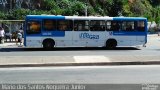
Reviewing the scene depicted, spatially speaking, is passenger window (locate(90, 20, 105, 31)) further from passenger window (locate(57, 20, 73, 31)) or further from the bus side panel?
the bus side panel

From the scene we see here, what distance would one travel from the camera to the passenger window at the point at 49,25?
30656mm

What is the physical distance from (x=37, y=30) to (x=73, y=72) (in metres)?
13.7

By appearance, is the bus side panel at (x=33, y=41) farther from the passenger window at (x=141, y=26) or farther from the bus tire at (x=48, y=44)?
the passenger window at (x=141, y=26)

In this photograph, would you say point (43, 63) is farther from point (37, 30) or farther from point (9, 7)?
point (9, 7)

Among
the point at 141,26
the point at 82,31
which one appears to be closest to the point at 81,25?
the point at 82,31

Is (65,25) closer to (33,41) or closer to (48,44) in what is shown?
(48,44)

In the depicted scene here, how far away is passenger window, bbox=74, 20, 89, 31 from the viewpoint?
102 feet

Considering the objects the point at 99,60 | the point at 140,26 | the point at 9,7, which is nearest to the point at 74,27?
the point at 140,26

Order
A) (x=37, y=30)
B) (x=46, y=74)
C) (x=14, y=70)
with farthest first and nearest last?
1. (x=37, y=30)
2. (x=14, y=70)
3. (x=46, y=74)

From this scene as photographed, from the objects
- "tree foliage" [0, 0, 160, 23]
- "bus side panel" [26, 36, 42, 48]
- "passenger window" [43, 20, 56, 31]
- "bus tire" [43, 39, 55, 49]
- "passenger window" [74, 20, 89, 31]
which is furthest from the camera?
"tree foliage" [0, 0, 160, 23]

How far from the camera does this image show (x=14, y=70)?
18.2m

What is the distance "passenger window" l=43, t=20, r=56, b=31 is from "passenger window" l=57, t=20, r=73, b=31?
1.18 feet

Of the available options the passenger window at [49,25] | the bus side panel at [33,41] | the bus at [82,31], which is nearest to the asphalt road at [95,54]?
the bus side panel at [33,41]

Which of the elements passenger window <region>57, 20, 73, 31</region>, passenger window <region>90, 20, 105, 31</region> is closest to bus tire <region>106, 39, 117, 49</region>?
passenger window <region>90, 20, 105, 31</region>
